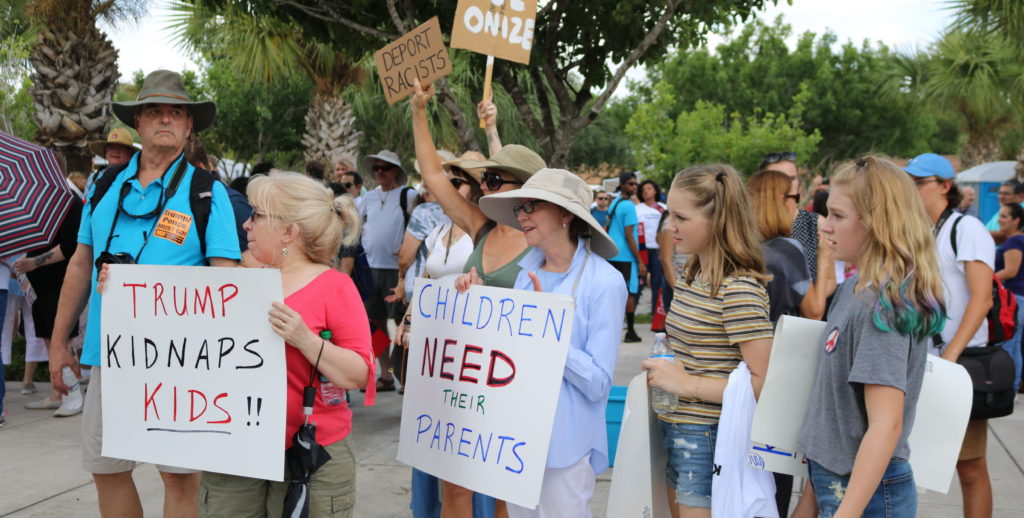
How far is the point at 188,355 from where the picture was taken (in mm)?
2805

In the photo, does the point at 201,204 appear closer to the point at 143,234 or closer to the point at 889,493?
the point at 143,234

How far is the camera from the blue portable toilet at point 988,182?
76.0ft

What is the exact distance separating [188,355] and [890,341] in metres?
2.01

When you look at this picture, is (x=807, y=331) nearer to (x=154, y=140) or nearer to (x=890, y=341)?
(x=890, y=341)

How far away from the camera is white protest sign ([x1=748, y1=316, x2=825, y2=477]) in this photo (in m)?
2.49

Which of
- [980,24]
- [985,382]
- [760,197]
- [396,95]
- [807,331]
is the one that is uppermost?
[980,24]

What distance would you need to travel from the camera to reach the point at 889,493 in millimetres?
2332

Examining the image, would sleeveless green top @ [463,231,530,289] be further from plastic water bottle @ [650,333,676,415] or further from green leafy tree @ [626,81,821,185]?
green leafy tree @ [626,81,821,185]

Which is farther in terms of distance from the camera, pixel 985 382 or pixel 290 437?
pixel 985 382

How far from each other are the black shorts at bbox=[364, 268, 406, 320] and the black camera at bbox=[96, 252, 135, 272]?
3.57m

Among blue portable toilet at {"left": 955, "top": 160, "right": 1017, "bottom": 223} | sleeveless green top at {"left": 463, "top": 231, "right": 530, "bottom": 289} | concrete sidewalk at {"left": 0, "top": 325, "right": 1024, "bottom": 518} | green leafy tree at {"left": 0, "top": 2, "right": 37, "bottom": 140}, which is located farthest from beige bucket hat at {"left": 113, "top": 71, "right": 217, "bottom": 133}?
blue portable toilet at {"left": 955, "top": 160, "right": 1017, "bottom": 223}

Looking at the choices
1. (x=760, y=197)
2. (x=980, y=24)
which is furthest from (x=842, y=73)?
(x=760, y=197)

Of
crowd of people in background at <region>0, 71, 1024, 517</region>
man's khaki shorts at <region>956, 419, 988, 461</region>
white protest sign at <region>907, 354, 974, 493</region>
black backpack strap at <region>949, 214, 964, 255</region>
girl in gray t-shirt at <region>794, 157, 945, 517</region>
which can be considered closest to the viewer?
girl in gray t-shirt at <region>794, 157, 945, 517</region>

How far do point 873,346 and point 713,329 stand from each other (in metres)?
0.63
